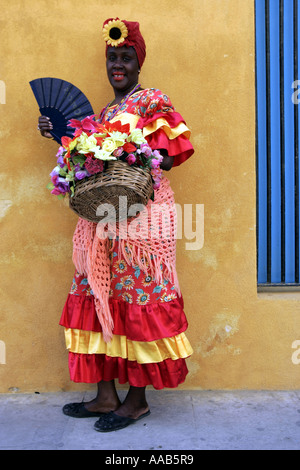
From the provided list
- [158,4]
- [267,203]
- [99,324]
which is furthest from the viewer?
[267,203]

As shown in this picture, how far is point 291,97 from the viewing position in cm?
324

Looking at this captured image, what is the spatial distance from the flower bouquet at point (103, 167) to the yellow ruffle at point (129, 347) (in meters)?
0.79

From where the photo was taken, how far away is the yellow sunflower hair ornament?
8.47 feet

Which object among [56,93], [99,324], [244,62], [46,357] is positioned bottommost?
[46,357]

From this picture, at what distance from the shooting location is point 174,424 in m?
2.70

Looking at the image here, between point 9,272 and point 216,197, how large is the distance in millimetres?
1510

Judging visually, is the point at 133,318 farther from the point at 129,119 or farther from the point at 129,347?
the point at 129,119

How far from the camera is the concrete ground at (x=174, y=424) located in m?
2.47

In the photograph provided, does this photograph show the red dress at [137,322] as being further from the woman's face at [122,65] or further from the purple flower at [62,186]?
the purple flower at [62,186]

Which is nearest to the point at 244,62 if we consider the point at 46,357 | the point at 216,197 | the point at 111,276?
the point at 216,197

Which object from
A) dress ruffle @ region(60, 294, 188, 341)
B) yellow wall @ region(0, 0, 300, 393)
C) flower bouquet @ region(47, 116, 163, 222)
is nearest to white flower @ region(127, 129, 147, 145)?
flower bouquet @ region(47, 116, 163, 222)

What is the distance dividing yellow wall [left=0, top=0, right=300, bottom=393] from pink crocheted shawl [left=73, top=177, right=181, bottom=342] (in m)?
0.46

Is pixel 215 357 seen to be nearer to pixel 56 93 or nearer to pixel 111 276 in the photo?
pixel 111 276

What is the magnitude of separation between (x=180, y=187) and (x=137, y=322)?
1.01 metres
